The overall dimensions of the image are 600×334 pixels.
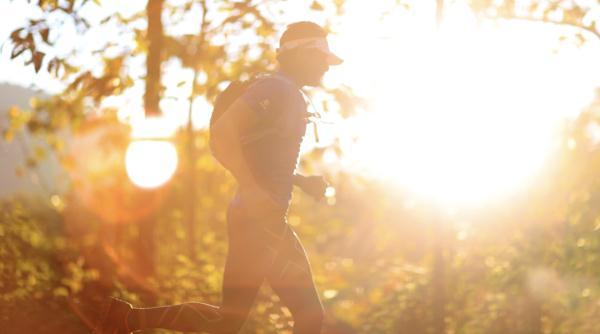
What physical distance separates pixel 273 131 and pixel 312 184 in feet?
1.59

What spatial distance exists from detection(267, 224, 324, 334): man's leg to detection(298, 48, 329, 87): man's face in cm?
78

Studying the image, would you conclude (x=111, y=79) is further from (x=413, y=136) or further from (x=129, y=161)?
(x=129, y=161)

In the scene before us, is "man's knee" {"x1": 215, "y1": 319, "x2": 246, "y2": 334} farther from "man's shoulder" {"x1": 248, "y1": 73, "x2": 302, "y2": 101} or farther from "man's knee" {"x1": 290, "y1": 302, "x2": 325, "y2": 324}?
"man's shoulder" {"x1": 248, "y1": 73, "x2": 302, "y2": 101}

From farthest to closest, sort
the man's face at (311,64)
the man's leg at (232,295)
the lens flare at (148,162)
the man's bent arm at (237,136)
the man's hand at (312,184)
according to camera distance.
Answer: the lens flare at (148,162), the man's hand at (312,184), the man's face at (311,64), the man's leg at (232,295), the man's bent arm at (237,136)

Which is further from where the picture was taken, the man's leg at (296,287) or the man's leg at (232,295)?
the man's leg at (296,287)

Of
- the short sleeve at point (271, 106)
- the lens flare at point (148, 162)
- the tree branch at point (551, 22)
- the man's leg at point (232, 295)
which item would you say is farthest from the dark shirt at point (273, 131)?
the lens flare at point (148, 162)

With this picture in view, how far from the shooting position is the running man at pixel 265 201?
4367 millimetres

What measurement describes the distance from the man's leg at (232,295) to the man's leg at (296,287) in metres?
0.11

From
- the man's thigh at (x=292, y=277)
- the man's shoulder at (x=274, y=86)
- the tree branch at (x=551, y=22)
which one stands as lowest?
the tree branch at (x=551, y=22)

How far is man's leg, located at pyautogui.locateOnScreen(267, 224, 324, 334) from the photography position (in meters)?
4.60

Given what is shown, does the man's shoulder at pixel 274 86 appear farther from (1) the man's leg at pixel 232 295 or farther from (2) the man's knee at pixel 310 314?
(2) the man's knee at pixel 310 314

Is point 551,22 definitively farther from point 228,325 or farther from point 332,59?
point 228,325

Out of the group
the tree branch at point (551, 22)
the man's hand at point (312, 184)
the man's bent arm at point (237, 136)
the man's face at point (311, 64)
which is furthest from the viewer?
the tree branch at point (551, 22)

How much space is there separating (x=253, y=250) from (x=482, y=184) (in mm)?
10022
